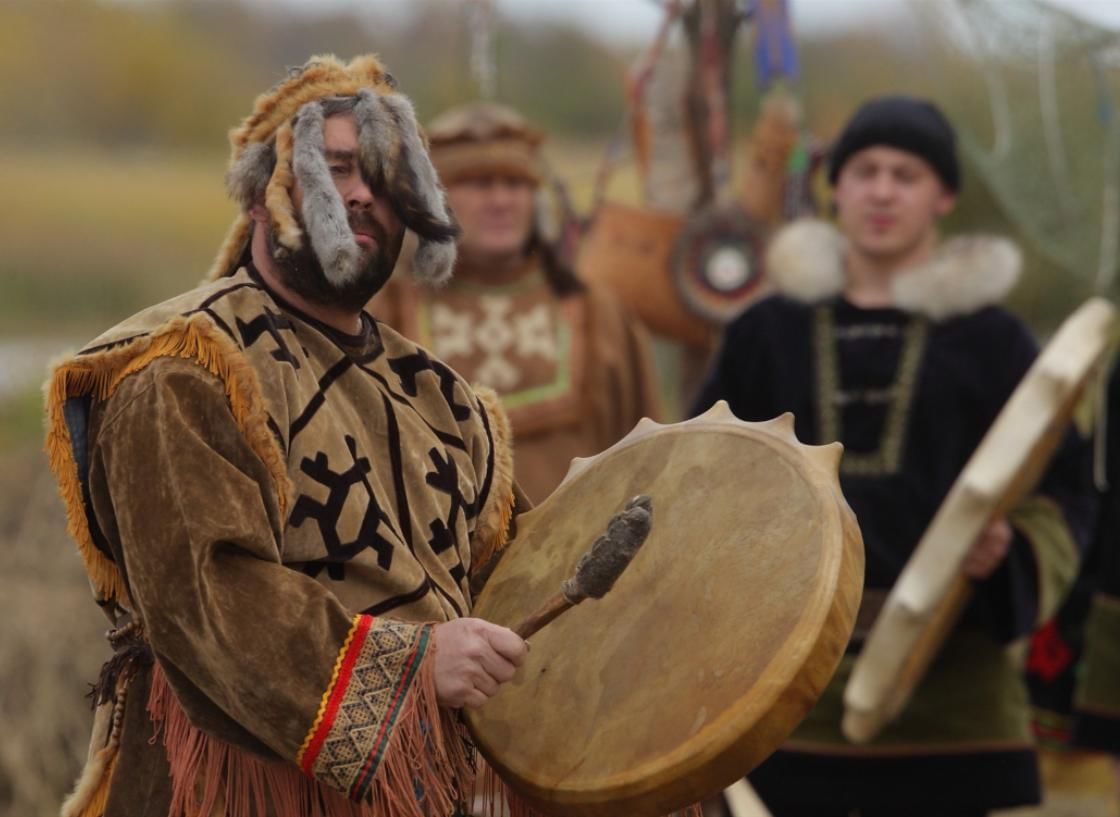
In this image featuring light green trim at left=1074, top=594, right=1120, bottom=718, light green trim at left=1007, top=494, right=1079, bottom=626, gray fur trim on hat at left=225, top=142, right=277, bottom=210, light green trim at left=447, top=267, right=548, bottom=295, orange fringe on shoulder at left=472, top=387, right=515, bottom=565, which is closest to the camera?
gray fur trim on hat at left=225, top=142, right=277, bottom=210

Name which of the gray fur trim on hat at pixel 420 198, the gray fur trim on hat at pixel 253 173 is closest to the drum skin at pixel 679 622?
the gray fur trim on hat at pixel 420 198

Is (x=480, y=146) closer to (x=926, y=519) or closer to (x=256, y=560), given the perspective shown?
(x=926, y=519)

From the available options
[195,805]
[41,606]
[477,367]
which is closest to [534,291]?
[477,367]

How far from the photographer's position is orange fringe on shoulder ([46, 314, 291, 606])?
222 centimetres

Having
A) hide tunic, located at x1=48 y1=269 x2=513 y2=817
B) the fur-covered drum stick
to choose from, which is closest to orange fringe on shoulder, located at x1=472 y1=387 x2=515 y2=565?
hide tunic, located at x1=48 y1=269 x2=513 y2=817

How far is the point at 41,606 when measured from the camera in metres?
5.14

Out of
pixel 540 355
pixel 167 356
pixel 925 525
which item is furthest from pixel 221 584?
pixel 540 355

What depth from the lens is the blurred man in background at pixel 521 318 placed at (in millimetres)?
4922

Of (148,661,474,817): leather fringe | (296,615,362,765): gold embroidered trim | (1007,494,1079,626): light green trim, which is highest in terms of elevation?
(296,615,362,765): gold embroidered trim

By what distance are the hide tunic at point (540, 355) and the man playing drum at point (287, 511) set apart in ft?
7.67

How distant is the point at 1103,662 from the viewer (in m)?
4.55

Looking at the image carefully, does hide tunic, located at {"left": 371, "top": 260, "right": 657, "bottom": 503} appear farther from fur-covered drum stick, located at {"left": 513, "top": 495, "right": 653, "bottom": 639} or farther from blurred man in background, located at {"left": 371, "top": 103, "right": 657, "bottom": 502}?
fur-covered drum stick, located at {"left": 513, "top": 495, "right": 653, "bottom": 639}

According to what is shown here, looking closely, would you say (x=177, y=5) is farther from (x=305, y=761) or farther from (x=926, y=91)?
(x=305, y=761)

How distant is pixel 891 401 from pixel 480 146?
1.64 m
